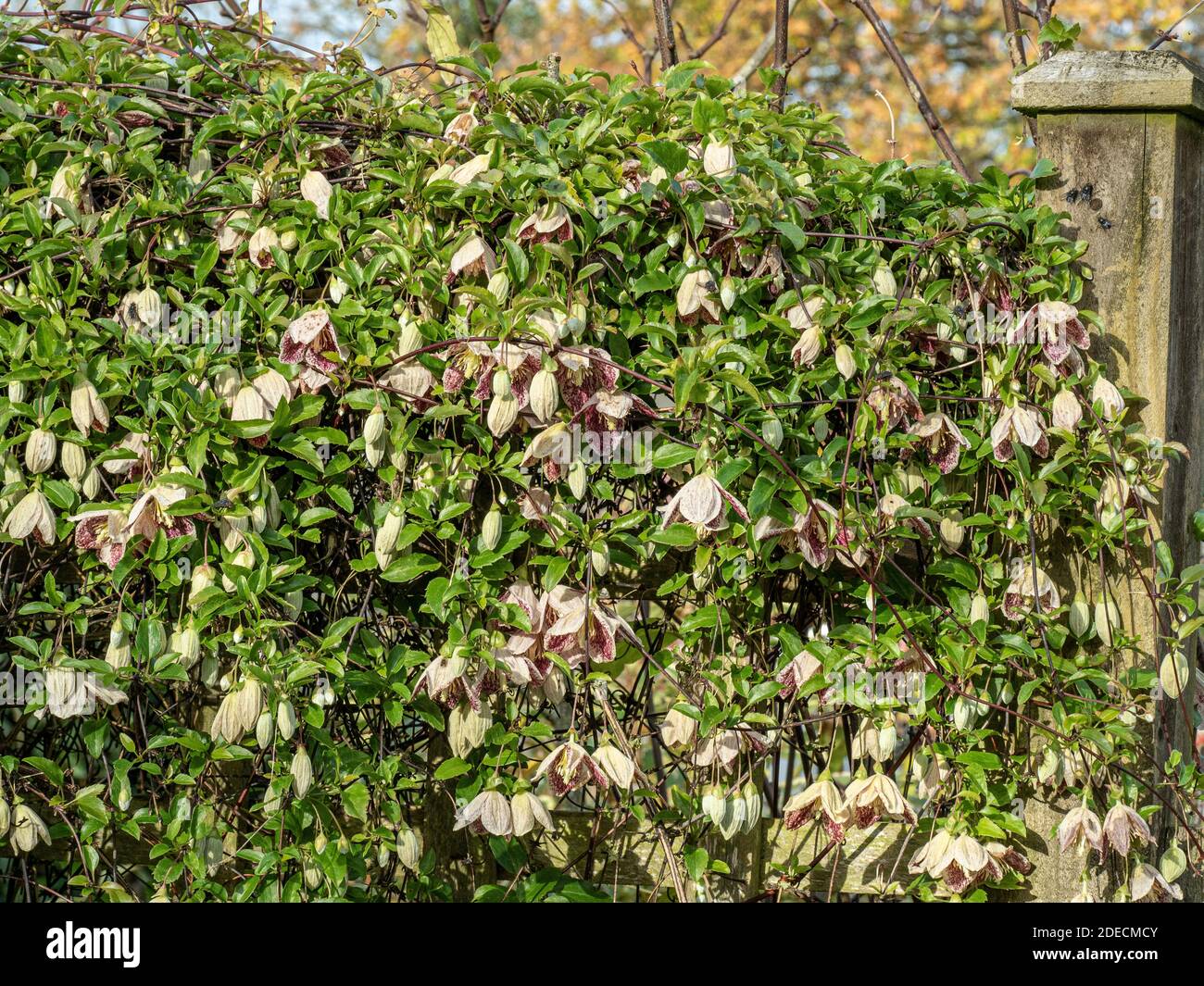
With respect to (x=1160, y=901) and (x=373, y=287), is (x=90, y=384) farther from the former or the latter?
(x=1160, y=901)

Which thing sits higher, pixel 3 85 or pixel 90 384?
pixel 3 85

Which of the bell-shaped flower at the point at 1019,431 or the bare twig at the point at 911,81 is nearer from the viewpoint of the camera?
the bell-shaped flower at the point at 1019,431

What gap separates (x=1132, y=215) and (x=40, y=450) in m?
1.73

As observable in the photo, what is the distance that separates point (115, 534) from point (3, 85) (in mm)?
748

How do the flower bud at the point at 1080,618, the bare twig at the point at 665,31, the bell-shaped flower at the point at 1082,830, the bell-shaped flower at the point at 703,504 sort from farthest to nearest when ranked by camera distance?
the bare twig at the point at 665,31
the flower bud at the point at 1080,618
the bell-shaped flower at the point at 1082,830
the bell-shaped flower at the point at 703,504

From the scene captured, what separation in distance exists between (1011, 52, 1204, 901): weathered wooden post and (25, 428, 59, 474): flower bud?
161 cm

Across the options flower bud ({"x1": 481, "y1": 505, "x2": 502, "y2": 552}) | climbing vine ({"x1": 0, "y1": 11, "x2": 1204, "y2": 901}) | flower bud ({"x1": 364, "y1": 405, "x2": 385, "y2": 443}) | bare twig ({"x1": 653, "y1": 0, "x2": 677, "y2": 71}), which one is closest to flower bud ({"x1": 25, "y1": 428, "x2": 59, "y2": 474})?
climbing vine ({"x1": 0, "y1": 11, "x2": 1204, "y2": 901})

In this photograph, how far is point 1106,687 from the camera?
1.75m

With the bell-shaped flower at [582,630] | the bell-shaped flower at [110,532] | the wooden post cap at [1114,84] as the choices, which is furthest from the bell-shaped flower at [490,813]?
the wooden post cap at [1114,84]

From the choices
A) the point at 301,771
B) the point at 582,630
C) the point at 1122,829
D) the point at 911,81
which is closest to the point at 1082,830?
the point at 1122,829

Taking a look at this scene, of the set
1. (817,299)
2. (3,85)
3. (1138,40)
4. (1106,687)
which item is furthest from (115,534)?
(1138,40)

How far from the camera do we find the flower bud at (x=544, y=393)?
1.54 m

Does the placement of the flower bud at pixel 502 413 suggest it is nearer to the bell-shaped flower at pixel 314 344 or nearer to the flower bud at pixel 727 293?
the bell-shaped flower at pixel 314 344

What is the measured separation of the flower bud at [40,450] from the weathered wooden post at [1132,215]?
5.28 ft
